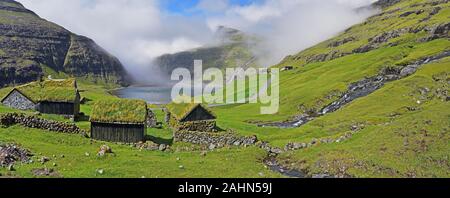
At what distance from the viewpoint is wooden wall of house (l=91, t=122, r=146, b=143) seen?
54.7m

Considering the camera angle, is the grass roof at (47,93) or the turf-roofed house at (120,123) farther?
the grass roof at (47,93)

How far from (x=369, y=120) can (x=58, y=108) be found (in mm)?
55775

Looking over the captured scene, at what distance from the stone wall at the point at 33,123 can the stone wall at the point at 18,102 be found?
28.4m

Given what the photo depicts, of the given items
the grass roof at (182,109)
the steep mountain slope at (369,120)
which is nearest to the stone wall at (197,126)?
the grass roof at (182,109)

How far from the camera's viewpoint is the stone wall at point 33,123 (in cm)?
4939

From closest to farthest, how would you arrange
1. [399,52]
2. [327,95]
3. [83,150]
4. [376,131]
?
[83,150] → [376,131] → [327,95] → [399,52]

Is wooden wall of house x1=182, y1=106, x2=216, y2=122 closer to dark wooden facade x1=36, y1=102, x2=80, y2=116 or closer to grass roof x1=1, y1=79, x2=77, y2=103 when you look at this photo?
dark wooden facade x1=36, y1=102, x2=80, y2=116

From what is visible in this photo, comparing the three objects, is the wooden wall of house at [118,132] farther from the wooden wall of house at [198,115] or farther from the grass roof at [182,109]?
the wooden wall of house at [198,115]

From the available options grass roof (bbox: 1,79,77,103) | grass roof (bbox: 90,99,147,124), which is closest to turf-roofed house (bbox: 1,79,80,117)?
grass roof (bbox: 1,79,77,103)

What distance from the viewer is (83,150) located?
145 feet

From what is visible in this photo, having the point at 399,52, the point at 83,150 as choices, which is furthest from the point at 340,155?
the point at 399,52

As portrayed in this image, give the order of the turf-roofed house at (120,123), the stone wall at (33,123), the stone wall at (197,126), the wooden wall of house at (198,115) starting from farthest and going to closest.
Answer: the wooden wall of house at (198,115), the stone wall at (197,126), the turf-roofed house at (120,123), the stone wall at (33,123)
